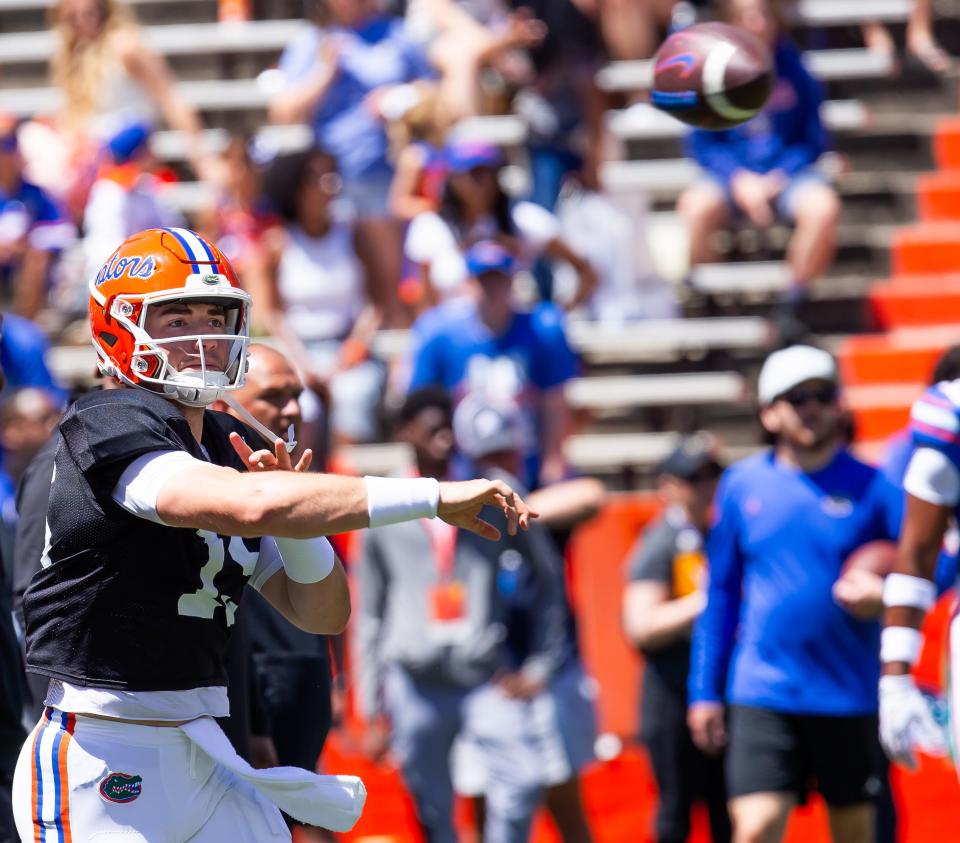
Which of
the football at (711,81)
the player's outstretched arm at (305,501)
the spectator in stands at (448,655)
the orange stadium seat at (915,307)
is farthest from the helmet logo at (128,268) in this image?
the orange stadium seat at (915,307)

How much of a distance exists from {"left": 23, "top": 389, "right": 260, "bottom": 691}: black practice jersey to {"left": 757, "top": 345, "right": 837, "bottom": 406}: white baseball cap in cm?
303

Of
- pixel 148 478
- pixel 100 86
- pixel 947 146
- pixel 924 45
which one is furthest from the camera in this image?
pixel 924 45

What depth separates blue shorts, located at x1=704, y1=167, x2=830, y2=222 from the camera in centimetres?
1009

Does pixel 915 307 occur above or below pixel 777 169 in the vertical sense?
below

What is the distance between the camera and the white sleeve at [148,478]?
135 inches

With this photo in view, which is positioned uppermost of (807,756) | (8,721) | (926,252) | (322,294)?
(322,294)

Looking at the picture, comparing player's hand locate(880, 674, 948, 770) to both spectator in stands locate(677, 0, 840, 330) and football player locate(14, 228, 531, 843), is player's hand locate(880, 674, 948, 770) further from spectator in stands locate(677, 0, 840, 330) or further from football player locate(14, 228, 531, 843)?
spectator in stands locate(677, 0, 840, 330)

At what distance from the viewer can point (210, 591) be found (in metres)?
3.76

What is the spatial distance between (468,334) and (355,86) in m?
2.73

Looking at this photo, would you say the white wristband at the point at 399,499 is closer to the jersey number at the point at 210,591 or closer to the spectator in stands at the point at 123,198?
the jersey number at the point at 210,591

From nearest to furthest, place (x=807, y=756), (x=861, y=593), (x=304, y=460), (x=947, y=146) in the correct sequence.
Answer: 1. (x=304, y=460)
2. (x=861, y=593)
3. (x=807, y=756)
4. (x=947, y=146)

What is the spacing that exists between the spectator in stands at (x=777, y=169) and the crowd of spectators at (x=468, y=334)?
2cm

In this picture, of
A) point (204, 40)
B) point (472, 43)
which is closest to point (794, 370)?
point (472, 43)

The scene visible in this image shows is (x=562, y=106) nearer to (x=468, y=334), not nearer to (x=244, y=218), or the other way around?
(x=244, y=218)
